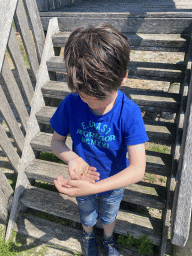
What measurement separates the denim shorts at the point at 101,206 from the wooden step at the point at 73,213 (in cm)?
43

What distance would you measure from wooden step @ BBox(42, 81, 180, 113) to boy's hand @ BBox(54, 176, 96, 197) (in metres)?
1.31

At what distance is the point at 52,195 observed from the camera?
2354 millimetres

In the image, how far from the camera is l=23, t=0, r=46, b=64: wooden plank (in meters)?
2.05

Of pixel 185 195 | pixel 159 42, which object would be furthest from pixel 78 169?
pixel 159 42

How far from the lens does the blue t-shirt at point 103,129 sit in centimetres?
111

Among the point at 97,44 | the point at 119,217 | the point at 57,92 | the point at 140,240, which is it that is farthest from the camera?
the point at 57,92

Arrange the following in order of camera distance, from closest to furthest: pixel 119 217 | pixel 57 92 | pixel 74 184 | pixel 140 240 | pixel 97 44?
pixel 97 44 < pixel 74 184 < pixel 140 240 < pixel 119 217 < pixel 57 92

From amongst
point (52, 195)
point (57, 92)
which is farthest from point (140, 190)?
point (57, 92)

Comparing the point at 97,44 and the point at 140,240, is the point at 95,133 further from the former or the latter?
the point at 140,240

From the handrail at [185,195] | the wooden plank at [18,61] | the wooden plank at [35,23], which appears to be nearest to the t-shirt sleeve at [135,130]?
the handrail at [185,195]

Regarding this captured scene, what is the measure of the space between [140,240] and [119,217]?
0.30m

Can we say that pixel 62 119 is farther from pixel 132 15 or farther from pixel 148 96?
pixel 132 15

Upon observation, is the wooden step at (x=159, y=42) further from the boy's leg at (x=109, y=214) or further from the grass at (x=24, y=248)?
the grass at (x=24, y=248)

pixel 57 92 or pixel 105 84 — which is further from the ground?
pixel 105 84
